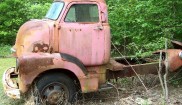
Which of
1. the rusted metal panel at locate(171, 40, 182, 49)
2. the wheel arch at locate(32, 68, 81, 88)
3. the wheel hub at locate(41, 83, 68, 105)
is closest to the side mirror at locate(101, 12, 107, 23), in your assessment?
the wheel arch at locate(32, 68, 81, 88)

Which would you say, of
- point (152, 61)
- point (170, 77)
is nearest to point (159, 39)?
point (152, 61)

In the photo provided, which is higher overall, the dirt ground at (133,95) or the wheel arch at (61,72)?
the wheel arch at (61,72)

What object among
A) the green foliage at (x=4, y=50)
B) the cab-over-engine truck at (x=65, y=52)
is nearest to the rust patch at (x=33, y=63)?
the cab-over-engine truck at (x=65, y=52)

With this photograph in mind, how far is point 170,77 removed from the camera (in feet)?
30.2

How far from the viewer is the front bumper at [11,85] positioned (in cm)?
708

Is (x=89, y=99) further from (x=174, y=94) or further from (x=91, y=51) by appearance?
(x=174, y=94)

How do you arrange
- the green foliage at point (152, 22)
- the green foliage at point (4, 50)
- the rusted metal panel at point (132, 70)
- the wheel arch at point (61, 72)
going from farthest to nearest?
the green foliage at point (4, 50), the green foliage at point (152, 22), the rusted metal panel at point (132, 70), the wheel arch at point (61, 72)

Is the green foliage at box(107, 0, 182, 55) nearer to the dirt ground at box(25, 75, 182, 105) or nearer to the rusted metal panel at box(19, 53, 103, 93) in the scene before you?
the dirt ground at box(25, 75, 182, 105)

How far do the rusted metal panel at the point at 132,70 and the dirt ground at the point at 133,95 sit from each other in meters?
0.48

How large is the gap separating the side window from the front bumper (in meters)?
1.80

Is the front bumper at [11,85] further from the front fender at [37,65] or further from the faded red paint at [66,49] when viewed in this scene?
the front fender at [37,65]

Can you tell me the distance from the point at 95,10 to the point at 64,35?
914 mm

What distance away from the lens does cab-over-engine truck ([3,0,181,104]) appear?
692 centimetres

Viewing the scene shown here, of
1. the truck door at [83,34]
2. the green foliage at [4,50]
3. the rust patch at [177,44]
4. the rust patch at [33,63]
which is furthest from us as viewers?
the green foliage at [4,50]
